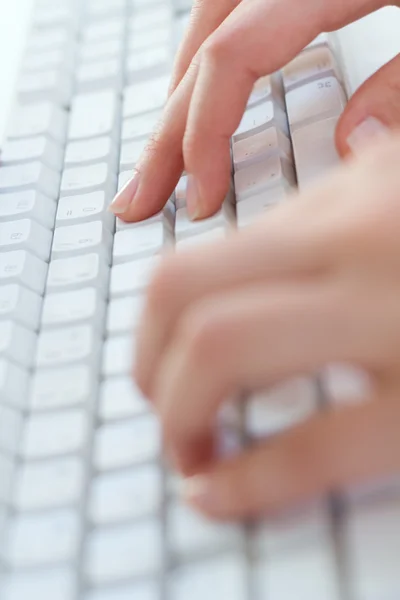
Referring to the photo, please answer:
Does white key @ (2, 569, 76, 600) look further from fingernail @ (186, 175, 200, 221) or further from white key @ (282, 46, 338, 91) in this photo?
white key @ (282, 46, 338, 91)

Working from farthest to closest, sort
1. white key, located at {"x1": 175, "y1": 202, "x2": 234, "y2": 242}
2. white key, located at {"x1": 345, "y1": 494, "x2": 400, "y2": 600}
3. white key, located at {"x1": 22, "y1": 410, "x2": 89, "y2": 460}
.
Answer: white key, located at {"x1": 175, "y1": 202, "x2": 234, "y2": 242}, white key, located at {"x1": 22, "y1": 410, "x2": 89, "y2": 460}, white key, located at {"x1": 345, "y1": 494, "x2": 400, "y2": 600}

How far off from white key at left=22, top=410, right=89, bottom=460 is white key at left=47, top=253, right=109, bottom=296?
0.34ft

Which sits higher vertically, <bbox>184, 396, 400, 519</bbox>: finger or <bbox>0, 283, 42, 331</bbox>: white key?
<bbox>0, 283, 42, 331</bbox>: white key

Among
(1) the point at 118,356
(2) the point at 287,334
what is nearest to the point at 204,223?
(1) the point at 118,356

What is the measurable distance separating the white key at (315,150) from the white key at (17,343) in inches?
8.4

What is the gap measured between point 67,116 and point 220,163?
8.1 inches

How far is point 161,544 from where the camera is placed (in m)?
0.37

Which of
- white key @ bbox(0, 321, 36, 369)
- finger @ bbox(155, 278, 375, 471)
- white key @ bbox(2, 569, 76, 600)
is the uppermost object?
white key @ bbox(0, 321, 36, 369)

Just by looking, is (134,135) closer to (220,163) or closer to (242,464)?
(220,163)

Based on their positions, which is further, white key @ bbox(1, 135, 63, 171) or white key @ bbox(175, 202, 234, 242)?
white key @ bbox(1, 135, 63, 171)

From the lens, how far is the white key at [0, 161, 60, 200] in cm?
61

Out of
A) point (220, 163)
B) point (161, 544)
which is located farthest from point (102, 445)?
point (220, 163)

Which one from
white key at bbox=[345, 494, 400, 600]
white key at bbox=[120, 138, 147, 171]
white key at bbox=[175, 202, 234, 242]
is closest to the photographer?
white key at bbox=[345, 494, 400, 600]

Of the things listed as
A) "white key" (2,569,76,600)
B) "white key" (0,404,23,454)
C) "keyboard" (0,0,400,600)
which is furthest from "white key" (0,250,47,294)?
"white key" (2,569,76,600)
